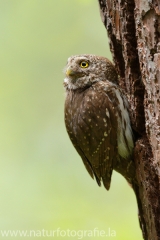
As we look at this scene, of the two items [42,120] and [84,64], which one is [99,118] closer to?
[84,64]

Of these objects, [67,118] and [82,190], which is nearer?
[67,118]

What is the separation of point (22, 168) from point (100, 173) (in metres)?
1.89

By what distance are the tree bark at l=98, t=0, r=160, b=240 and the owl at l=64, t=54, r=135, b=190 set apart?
10cm

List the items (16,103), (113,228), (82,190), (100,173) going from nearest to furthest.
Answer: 1. (100,173)
2. (113,228)
3. (82,190)
4. (16,103)

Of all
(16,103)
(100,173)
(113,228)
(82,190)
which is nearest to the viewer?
(100,173)

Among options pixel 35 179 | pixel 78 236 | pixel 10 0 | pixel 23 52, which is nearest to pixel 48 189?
pixel 35 179

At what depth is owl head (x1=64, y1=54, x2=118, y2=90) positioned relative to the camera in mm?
3281

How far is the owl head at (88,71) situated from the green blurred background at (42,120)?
58.1 inches

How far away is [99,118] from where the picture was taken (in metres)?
3.10

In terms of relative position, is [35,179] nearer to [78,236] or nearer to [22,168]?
[22,168]

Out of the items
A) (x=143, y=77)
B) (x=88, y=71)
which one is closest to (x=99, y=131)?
(x=88, y=71)

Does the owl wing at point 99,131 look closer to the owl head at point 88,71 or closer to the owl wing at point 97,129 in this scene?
the owl wing at point 97,129

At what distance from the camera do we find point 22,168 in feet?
16.2

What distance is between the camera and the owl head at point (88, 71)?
10.8ft
